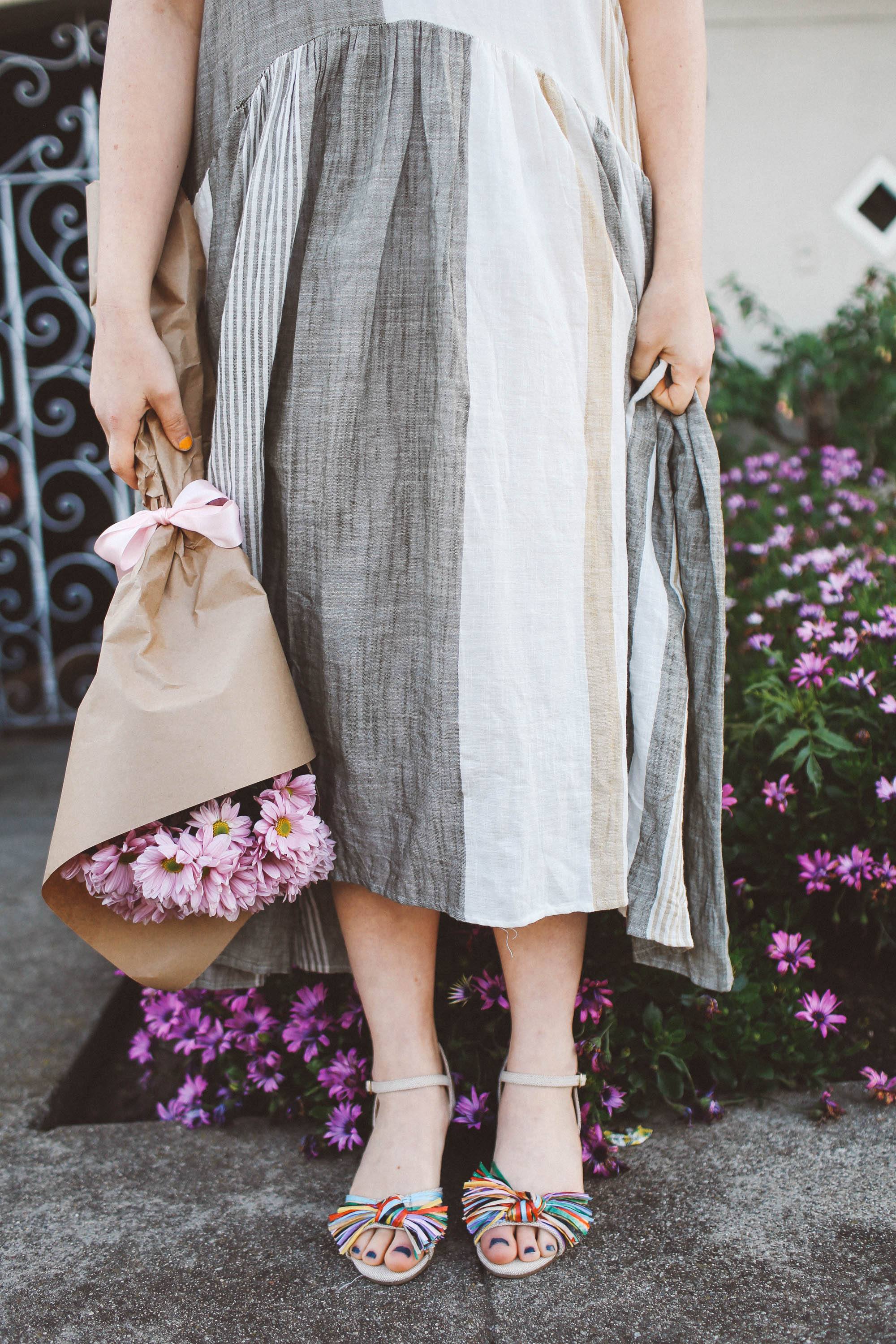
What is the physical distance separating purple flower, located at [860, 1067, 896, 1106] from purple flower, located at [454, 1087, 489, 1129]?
526mm

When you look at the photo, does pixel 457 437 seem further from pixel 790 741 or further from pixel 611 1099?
pixel 611 1099

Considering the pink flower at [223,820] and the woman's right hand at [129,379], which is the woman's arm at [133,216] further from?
the pink flower at [223,820]

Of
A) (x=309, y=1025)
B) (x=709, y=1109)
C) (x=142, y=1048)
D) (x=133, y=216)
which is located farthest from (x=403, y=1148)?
(x=133, y=216)

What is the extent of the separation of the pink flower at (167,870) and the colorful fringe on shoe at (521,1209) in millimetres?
489

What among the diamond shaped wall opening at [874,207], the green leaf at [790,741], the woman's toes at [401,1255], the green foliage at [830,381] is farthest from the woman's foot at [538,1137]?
the diamond shaped wall opening at [874,207]

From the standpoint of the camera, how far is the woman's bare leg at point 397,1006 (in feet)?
3.57

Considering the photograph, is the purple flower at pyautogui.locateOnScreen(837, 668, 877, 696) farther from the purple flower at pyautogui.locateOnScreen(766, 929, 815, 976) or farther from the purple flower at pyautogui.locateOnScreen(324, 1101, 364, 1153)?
the purple flower at pyautogui.locateOnScreen(324, 1101, 364, 1153)

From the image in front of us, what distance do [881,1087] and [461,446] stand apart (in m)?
1.02

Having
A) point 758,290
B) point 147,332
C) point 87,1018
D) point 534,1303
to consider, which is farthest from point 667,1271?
point 758,290

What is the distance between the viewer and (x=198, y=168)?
1130mm

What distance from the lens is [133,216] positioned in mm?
1041

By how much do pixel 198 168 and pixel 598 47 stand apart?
1.66 feet

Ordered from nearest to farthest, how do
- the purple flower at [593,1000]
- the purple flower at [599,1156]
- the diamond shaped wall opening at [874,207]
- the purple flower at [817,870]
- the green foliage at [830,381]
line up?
the purple flower at [599,1156] < the purple flower at [593,1000] < the purple flower at [817,870] < the green foliage at [830,381] < the diamond shaped wall opening at [874,207]

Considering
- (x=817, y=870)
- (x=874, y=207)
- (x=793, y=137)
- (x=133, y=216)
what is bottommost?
(x=817, y=870)
